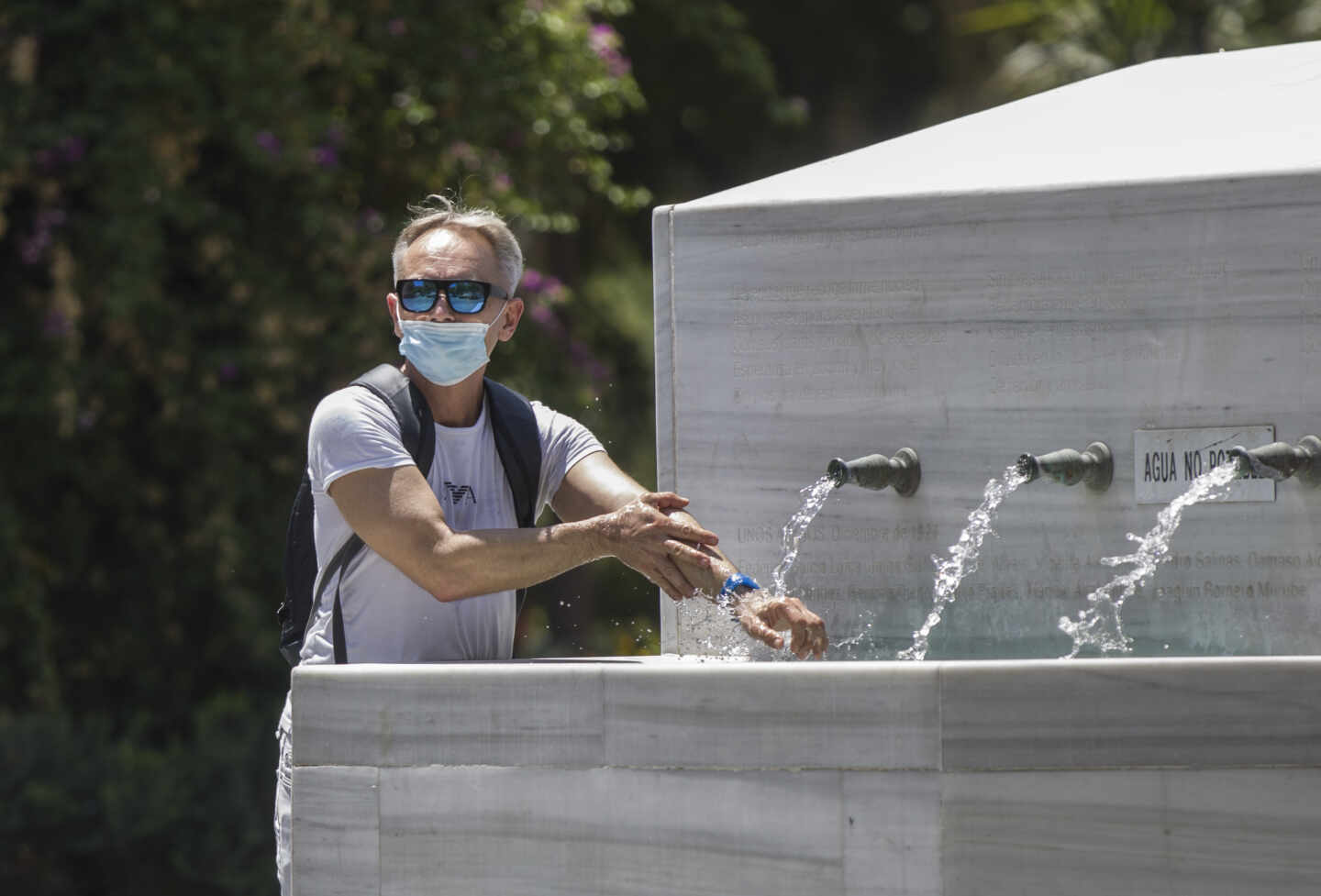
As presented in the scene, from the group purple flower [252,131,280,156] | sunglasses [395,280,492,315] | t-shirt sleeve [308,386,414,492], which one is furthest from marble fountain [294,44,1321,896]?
purple flower [252,131,280,156]

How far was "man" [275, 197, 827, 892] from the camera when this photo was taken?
3.93 meters

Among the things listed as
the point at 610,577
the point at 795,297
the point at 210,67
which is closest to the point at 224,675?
the point at 210,67

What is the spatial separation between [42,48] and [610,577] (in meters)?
6.33

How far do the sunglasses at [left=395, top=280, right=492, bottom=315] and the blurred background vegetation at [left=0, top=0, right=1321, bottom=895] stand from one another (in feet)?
16.0

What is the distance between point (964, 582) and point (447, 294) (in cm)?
144

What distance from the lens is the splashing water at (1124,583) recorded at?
4633 millimetres

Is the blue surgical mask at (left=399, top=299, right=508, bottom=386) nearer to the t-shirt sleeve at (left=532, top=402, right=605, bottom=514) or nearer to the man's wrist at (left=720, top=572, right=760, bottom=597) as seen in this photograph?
the t-shirt sleeve at (left=532, top=402, right=605, bottom=514)

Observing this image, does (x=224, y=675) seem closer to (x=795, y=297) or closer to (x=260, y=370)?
(x=260, y=370)

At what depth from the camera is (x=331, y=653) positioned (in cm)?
411

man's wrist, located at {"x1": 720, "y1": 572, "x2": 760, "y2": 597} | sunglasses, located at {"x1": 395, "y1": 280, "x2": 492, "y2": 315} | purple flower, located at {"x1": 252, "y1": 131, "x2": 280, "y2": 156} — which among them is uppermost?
purple flower, located at {"x1": 252, "y1": 131, "x2": 280, "y2": 156}

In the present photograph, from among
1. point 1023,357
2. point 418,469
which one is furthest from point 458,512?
point 1023,357

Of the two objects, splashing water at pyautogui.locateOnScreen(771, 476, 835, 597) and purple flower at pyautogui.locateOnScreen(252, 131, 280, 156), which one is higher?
purple flower at pyautogui.locateOnScreen(252, 131, 280, 156)

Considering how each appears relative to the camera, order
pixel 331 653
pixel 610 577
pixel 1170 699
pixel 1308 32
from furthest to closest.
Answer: pixel 610 577 < pixel 1308 32 < pixel 331 653 < pixel 1170 699

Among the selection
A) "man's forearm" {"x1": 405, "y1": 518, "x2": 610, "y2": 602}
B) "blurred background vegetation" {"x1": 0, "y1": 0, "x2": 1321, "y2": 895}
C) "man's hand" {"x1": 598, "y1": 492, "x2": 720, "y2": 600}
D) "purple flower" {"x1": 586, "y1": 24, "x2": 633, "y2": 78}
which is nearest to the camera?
"man's forearm" {"x1": 405, "y1": 518, "x2": 610, "y2": 602}
